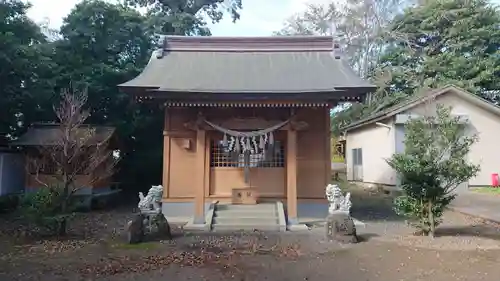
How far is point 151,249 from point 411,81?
24.5 metres

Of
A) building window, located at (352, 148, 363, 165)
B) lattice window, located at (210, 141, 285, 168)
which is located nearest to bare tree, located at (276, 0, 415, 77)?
building window, located at (352, 148, 363, 165)

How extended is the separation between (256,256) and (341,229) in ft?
8.05

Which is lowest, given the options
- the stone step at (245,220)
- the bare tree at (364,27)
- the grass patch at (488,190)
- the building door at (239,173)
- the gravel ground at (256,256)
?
the gravel ground at (256,256)

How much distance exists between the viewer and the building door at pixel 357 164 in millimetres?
23172

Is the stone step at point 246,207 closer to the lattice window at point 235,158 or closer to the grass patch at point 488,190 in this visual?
the lattice window at point 235,158

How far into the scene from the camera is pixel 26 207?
945 cm

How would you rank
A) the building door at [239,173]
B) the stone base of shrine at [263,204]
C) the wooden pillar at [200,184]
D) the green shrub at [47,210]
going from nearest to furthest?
the green shrub at [47,210] → the wooden pillar at [200,184] → the stone base of shrine at [263,204] → the building door at [239,173]

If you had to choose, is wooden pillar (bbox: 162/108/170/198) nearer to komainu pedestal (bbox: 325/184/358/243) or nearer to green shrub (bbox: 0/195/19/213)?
komainu pedestal (bbox: 325/184/358/243)

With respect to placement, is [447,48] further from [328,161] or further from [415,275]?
[415,275]

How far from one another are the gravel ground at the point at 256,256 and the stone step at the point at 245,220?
87cm

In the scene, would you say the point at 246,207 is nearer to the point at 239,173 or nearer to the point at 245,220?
the point at 245,220

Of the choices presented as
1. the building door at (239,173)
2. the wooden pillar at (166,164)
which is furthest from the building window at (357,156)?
the wooden pillar at (166,164)

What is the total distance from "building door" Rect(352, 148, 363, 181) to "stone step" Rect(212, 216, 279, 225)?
43.7 feet

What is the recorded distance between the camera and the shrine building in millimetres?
10938
